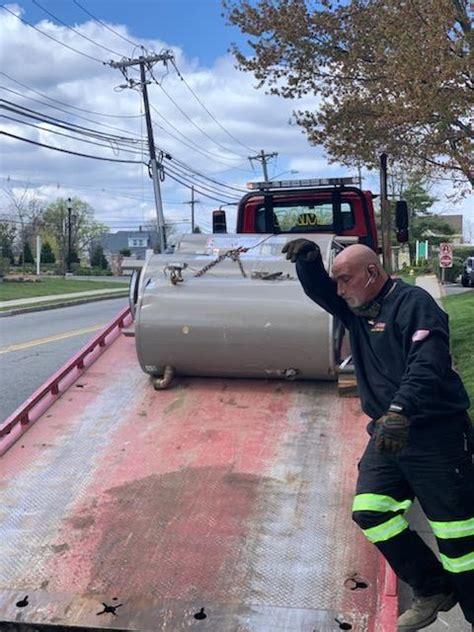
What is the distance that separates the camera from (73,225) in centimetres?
7650

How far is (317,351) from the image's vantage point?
14.2 feet

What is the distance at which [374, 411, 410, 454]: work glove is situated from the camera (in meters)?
→ 2.38

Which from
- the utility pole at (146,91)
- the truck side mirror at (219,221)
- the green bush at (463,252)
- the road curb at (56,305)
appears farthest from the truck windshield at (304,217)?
the green bush at (463,252)

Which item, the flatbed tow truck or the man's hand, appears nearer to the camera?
the flatbed tow truck

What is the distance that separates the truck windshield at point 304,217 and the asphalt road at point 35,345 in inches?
138

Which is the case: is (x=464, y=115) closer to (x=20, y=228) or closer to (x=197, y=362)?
(x=197, y=362)

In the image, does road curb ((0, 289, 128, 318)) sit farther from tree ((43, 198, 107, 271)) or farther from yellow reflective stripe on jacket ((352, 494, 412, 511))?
tree ((43, 198, 107, 271))

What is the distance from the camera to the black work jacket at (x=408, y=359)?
8.23 ft

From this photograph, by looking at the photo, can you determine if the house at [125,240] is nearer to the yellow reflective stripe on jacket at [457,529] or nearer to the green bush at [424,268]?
the green bush at [424,268]

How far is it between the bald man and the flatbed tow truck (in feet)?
0.62

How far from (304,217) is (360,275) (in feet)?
15.5

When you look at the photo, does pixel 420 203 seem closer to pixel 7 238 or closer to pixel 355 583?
pixel 7 238

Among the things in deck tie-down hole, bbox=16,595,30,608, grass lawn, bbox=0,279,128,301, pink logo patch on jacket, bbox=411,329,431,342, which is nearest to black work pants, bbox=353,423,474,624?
pink logo patch on jacket, bbox=411,329,431,342

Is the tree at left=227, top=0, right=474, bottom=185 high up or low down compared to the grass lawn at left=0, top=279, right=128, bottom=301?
up
